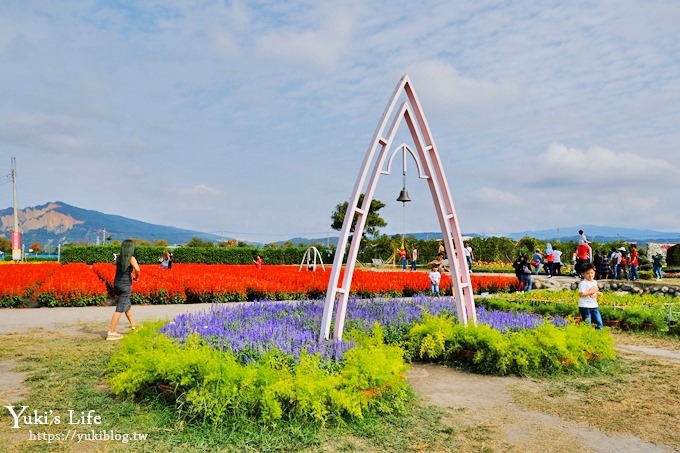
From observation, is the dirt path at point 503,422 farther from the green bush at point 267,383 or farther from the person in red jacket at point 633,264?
the person in red jacket at point 633,264

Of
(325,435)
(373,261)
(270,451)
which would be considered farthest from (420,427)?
(373,261)

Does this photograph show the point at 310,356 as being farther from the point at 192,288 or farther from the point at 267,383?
the point at 192,288

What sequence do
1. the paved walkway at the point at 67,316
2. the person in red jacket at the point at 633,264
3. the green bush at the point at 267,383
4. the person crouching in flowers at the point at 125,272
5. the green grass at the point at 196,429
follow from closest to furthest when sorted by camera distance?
the green grass at the point at 196,429 → the green bush at the point at 267,383 → the person crouching in flowers at the point at 125,272 → the paved walkway at the point at 67,316 → the person in red jacket at the point at 633,264

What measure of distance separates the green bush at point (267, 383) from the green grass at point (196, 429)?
0.35 ft

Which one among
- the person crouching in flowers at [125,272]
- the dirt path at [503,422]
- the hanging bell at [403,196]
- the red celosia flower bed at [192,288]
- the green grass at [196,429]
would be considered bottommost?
the dirt path at [503,422]

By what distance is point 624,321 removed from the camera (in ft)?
32.9

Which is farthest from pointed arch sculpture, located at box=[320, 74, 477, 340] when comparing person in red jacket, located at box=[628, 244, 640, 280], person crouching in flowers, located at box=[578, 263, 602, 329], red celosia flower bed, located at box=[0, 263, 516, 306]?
person in red jacket, located at box=[628, 244, 640, 280]

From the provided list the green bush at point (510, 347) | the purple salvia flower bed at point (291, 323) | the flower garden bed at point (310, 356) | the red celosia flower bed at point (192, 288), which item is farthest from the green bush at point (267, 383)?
the red celosia flower bed at point (192, 288)

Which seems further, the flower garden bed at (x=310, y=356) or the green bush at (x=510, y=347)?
the green bush at (x=510, y=347)

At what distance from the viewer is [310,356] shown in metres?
4.99

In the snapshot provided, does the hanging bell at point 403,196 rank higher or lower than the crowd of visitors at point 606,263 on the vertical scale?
higher

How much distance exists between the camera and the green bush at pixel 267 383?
4.32 m

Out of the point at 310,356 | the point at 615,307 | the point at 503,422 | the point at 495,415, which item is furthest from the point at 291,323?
the point at 615,307

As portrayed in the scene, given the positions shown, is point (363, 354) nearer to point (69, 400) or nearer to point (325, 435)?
point (325, 435)
